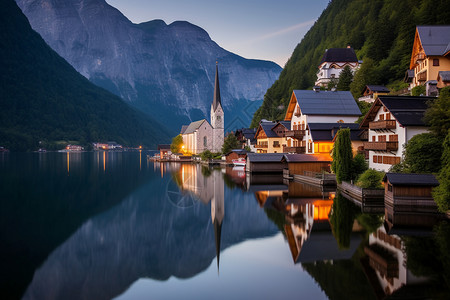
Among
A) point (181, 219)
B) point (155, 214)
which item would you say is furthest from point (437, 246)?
point (155, 214)

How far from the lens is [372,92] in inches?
2729

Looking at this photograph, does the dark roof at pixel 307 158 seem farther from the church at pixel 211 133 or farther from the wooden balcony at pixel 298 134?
the church at pixel 211 133

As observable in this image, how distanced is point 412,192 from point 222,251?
15.3 meters

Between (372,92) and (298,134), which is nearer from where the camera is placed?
(298,134)

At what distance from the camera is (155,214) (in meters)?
34.5

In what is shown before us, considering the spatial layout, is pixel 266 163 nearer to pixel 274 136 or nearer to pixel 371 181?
pixel 274 136

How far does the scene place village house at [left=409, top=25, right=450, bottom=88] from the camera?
51.1 m

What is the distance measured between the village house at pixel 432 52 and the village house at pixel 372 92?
12897mm

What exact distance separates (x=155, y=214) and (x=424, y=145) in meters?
23.1

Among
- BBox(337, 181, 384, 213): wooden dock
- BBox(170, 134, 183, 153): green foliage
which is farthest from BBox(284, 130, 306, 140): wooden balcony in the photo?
BBox(170, 134, 183, 153): green foliage

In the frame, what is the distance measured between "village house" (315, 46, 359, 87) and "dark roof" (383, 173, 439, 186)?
74269 millimetres

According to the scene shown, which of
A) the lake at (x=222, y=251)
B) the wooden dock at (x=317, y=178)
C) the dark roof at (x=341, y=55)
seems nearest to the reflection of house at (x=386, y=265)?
the lake at (x=222, y=251)

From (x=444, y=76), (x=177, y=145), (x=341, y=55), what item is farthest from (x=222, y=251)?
(x=177, y=145)

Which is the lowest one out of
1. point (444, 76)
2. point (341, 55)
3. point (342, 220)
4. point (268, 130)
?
point (342, 220)
